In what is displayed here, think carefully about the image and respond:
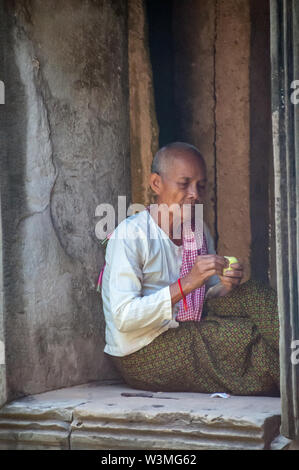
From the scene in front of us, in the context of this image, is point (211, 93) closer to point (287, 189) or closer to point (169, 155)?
point (169, 155)

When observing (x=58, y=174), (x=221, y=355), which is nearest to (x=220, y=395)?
(x=221, y=355)

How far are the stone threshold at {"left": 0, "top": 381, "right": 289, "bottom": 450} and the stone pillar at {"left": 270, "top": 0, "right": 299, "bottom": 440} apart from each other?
0.53 feet

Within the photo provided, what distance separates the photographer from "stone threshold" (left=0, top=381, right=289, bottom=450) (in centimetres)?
284

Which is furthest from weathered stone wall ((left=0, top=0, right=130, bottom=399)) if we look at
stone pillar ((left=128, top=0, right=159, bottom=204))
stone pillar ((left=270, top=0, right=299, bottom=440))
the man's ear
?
stone pillar ((left=270, top=0, right=299, bottom=440))

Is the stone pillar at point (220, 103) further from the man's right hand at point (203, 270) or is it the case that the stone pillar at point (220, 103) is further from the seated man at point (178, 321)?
the man's right hand at point (203, 270)

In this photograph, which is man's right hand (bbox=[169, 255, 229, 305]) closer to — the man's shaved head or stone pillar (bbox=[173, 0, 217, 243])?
the man's shaved head

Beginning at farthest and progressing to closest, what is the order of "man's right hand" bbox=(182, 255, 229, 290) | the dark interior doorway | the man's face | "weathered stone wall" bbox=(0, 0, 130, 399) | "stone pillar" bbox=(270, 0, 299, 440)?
the dark interior doorway → the man's face → "weathered stone wall" bbox=(0, 0, 130, 399) → "man's right hand" bbox=(182, 255, 229, 290) → "stone pillar" bbox=(270, 0, 299, 440)

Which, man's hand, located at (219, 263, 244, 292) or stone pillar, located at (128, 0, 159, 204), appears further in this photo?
stone pillar, located at (128, 0, 159, 204)

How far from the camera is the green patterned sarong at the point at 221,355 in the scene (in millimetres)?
3244

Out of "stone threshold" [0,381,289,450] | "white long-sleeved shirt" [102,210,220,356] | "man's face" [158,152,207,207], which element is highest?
"man's face" [158,152,207,207]

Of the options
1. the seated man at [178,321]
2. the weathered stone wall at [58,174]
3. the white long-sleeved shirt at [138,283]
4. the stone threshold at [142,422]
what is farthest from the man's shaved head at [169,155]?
the stone threshold at [142,422]

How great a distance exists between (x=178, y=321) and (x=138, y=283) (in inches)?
10.6

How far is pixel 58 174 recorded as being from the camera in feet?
11.7
